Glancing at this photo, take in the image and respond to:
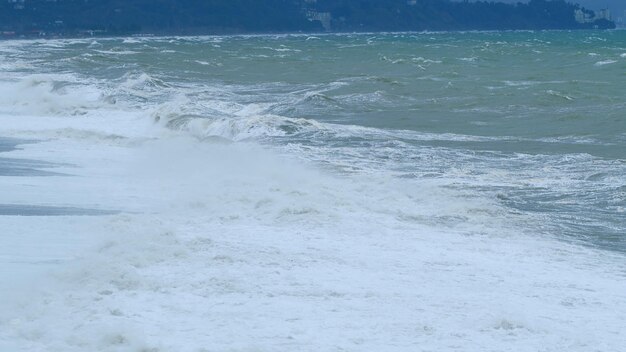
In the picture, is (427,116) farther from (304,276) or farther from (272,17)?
(272,17)

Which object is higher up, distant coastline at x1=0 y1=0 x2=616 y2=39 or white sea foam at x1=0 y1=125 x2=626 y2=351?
white sea foam at x1=0 y1=125 x2=626 y2=351

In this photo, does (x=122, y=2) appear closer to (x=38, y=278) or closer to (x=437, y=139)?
(x=437, y=139)

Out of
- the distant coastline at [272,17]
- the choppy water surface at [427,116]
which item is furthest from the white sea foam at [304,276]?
the distant coastline at [272,17]

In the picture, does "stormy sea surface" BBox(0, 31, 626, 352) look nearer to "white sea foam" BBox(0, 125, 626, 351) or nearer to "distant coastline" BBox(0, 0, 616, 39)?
"white sea foam" BBox(0, 125, 626, 351)

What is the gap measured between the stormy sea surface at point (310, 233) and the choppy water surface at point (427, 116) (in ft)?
0.27

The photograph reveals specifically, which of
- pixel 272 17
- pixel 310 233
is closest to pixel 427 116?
pixel 310 233

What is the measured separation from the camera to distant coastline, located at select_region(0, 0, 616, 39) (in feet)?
428

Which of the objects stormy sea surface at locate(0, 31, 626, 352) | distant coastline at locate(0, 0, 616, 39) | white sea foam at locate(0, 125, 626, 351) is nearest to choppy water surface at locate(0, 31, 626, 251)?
stormy sea surface at locate(0, 31, 626, 352)

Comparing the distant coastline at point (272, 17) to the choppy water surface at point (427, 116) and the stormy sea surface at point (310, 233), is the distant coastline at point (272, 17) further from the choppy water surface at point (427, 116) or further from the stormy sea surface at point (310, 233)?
the stormy sea surface at point (310, 233)

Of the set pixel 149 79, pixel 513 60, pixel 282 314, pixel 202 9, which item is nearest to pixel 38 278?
pixel 282 314

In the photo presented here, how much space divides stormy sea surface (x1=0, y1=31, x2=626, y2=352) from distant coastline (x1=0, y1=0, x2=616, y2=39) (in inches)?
4089

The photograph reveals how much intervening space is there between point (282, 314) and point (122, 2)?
459 feet

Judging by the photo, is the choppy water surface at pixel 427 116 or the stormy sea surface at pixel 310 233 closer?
the stormy sea surface at pixel 310 233

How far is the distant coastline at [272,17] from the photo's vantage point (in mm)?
130375
